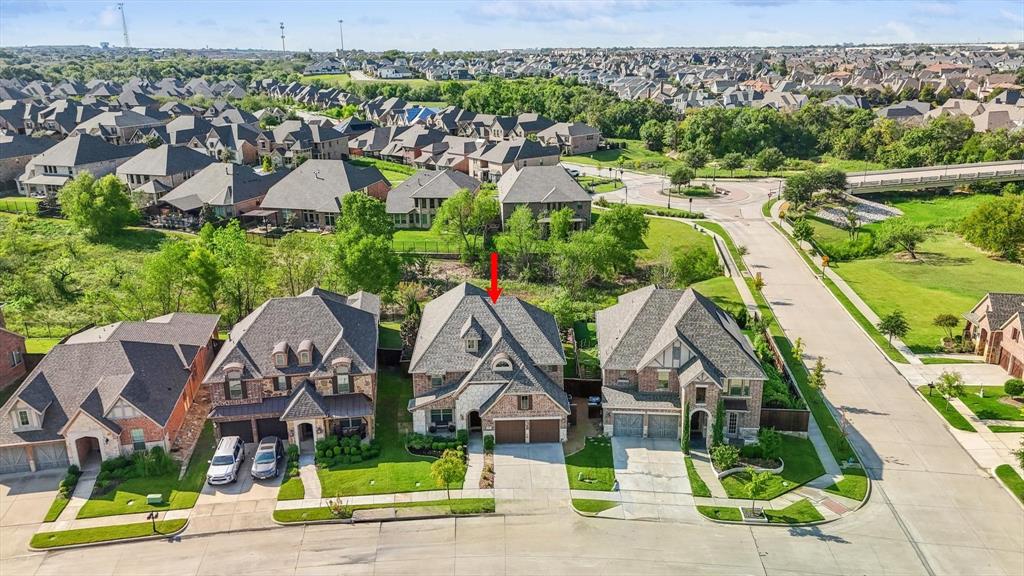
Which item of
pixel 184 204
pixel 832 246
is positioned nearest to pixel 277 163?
pixel 184 204

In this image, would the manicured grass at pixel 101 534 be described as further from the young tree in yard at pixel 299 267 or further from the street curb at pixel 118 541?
the young tree in yard at pixel 299 267

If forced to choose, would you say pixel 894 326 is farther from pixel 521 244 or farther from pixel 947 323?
pixel 521 244

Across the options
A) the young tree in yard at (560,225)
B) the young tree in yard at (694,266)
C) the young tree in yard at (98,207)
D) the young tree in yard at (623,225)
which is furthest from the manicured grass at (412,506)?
the young tree in yard at (98,207)

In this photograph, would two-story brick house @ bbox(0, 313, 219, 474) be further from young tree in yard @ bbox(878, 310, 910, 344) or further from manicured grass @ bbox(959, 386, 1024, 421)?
young tree in yard @ bbox(878, 310, 910, 344)

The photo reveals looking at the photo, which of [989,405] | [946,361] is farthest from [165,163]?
[989,405]

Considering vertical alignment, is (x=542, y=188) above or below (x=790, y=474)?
above

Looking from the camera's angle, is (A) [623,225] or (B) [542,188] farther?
(B) [542,188]

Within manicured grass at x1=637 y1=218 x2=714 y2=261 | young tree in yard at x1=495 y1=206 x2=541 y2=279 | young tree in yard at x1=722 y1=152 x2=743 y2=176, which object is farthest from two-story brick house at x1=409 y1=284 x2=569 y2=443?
young tree in yard at x1=722 y1=152 x2=743 y2=176
